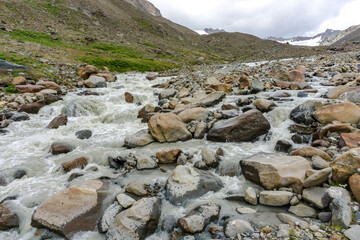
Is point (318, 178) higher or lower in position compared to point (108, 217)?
higher

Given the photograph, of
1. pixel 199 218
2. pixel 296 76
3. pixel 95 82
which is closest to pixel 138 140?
pixel 199 218

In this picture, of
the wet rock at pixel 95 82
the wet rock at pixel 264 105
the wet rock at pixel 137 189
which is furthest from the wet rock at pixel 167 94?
the wet rock at pixel 137 189

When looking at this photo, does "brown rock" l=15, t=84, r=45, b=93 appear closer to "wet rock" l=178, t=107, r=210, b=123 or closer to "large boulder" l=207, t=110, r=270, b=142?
"wet rock" l=178, t=107, r=210, b=123

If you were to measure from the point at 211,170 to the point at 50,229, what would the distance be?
551cm

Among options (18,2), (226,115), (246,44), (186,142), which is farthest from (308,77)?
(246,44)

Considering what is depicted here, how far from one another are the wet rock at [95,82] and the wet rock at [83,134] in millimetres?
12304

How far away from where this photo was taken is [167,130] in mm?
11047

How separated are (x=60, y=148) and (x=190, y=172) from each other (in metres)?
6.97

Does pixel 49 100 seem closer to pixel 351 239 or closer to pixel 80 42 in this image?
pixel 351 239

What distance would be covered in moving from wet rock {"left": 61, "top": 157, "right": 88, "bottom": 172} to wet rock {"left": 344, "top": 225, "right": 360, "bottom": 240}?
29.7 feet

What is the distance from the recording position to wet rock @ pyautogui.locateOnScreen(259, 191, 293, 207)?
5.88 m

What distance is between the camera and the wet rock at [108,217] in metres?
5.67

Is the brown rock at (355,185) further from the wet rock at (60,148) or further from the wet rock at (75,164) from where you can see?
the wet rock at (60,148)

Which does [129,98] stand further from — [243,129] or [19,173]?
[243,129]
